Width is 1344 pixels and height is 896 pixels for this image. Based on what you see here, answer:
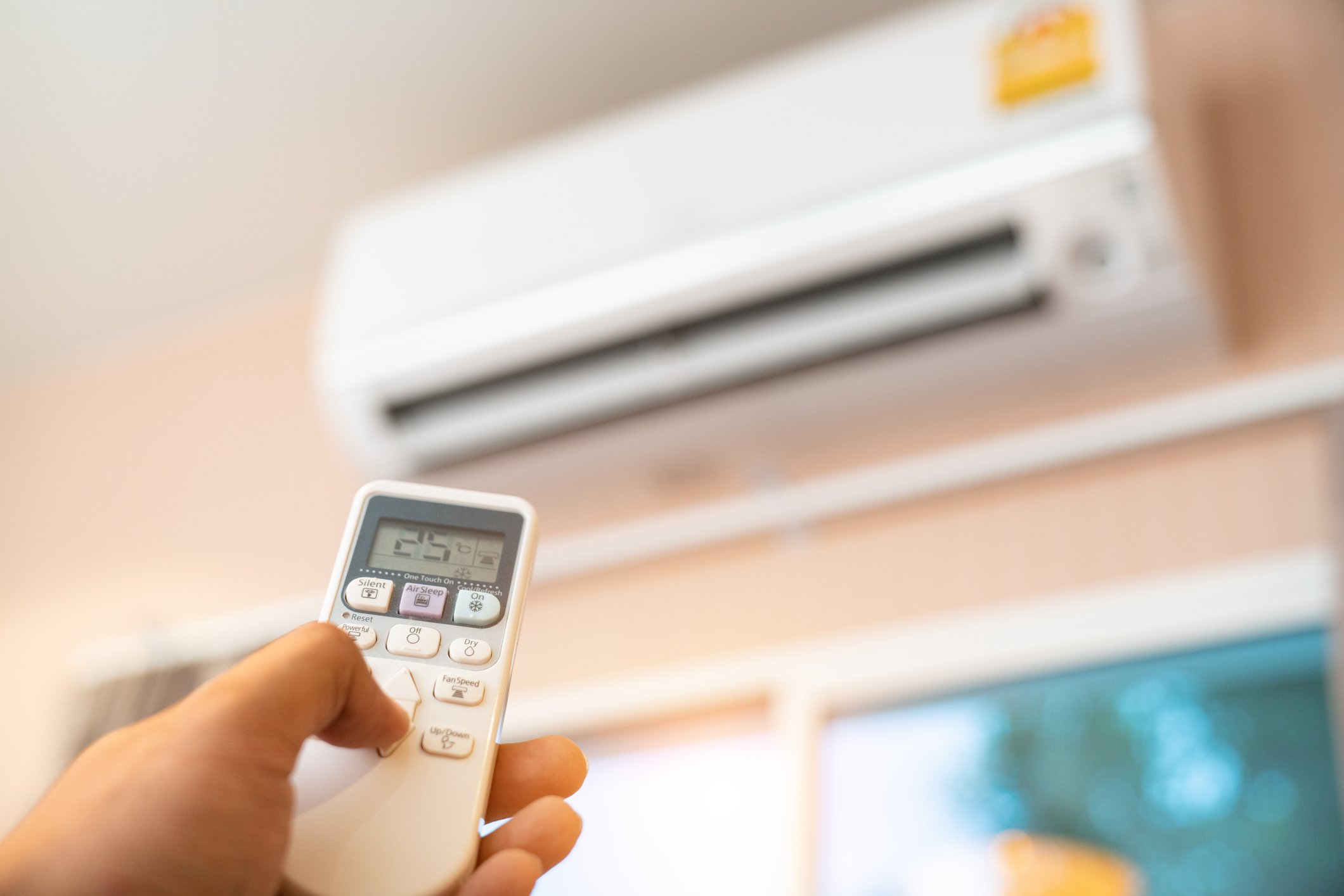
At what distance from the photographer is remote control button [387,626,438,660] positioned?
0.57m

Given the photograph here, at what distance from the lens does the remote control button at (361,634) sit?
0.57 m

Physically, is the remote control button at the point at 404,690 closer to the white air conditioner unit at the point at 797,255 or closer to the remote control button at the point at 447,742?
the remote control button at the point at 447,742

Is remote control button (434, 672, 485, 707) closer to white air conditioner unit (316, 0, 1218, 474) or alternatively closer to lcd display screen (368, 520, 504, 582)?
lcd display screen (368, 520, 504, 582)

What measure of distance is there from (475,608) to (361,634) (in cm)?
5

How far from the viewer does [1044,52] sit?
1271 mm

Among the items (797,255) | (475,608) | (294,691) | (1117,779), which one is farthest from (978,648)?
(294,691)

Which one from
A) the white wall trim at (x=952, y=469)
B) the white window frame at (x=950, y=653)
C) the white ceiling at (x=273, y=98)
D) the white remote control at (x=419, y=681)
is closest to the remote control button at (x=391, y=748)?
the white remote control at (x=419, y=681)

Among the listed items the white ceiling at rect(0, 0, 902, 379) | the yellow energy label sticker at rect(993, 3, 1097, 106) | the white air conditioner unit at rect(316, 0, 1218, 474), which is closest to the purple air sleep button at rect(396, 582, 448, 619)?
the white air conditioner unit at rect(316, 0, 1218, 474)

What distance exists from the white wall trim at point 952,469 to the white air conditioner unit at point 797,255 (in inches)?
2.7

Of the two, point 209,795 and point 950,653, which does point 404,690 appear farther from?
point 950,653

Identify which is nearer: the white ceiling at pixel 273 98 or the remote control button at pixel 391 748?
the remote control button at pixel 391 748

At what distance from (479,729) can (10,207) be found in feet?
6.14

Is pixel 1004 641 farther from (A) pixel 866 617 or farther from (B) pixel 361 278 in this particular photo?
(B) pixel 361 278

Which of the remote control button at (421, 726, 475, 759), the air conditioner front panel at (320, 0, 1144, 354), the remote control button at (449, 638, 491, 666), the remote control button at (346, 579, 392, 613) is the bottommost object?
the remote control button at (421, 726, 475, 759)
